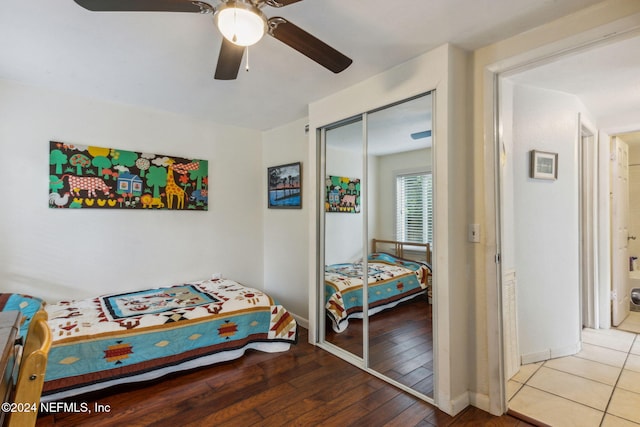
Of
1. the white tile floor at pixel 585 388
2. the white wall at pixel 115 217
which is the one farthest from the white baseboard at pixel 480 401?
the white wall at pixel 115 217

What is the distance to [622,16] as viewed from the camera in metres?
1.49

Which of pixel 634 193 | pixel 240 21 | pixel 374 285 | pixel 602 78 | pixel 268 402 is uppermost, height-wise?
pixel 602 78

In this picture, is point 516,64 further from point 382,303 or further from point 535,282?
point 382,303

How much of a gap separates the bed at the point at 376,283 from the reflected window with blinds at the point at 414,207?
0.34 feet

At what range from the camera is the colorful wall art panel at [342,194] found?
2.71m

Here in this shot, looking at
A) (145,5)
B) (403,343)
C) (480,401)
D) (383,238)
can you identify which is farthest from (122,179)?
(480,401)

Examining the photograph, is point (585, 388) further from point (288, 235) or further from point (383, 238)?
point (288, 235)

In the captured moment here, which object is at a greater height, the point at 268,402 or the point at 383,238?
the point at 383,238

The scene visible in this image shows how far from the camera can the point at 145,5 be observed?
1218 millimetres

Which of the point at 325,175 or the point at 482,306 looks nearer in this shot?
the point at 482,306

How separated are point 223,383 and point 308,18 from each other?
2489 mm

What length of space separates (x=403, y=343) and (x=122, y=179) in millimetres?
3046

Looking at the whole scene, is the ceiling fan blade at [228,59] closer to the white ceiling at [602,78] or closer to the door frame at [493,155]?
the door frame at [493,155]

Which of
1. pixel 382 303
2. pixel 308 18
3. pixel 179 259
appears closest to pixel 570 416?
pixel 382 303
